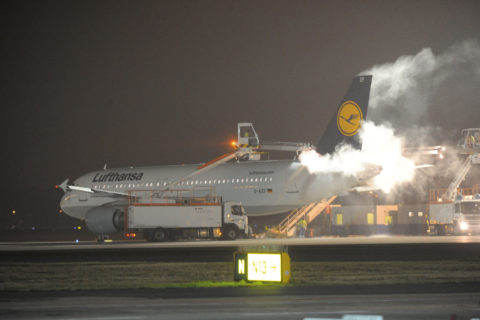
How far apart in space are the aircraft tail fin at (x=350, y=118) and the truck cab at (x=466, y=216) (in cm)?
1179

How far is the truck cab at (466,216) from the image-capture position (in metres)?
48.6

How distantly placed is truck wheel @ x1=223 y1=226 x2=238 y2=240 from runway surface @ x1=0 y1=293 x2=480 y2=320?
1117 inches

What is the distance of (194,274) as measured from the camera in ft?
73.2

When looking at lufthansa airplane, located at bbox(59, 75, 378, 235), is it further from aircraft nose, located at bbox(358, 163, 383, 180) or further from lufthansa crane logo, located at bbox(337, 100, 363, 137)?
aircraft nose, located at bbox(358, 163, 383, 180)

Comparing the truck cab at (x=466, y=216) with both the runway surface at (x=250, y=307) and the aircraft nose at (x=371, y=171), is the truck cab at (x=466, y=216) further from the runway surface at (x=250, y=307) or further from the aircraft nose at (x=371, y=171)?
the runway surface at (x=250, y=307)

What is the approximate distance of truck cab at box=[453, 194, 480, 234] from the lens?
159 ft

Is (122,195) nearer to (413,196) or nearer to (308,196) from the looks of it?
(308,196)

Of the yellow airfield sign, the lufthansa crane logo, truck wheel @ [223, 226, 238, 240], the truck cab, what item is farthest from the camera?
the truck cab

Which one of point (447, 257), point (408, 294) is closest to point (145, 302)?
point (408, 294)

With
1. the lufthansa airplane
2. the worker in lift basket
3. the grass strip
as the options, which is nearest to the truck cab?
the lufthansa airplane

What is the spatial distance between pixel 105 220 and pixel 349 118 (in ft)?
62.2

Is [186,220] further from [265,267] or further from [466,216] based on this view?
[265,267]

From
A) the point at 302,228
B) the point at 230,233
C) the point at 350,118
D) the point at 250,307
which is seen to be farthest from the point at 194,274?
the point at 302,228

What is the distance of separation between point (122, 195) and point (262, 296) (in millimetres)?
38196
